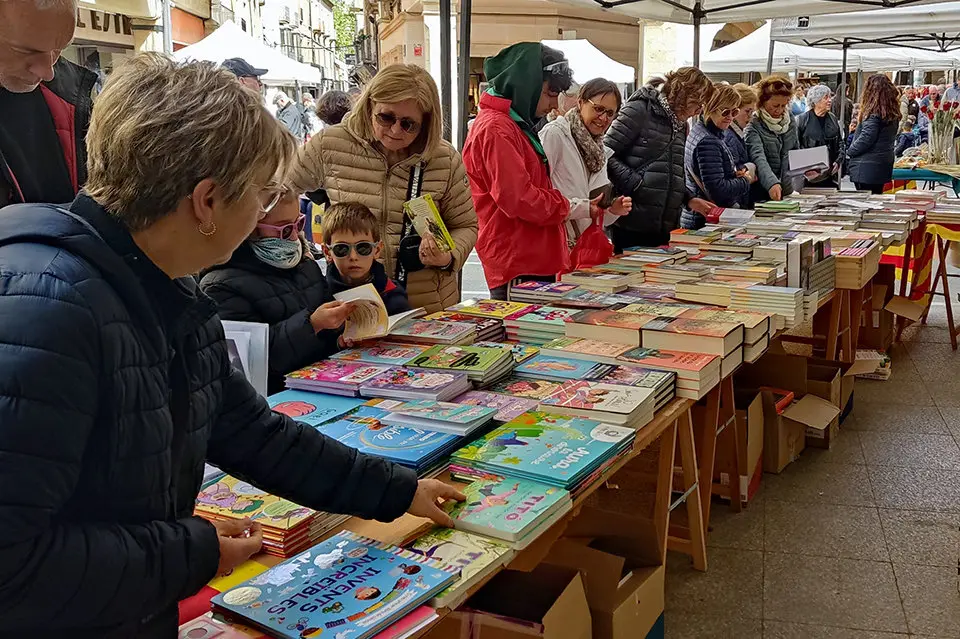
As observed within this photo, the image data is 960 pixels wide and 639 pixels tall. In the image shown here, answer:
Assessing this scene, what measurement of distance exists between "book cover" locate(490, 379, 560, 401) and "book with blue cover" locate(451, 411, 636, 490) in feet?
0.51

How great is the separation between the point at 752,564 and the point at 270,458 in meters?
2.15

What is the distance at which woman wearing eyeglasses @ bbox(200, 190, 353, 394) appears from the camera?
223 cm

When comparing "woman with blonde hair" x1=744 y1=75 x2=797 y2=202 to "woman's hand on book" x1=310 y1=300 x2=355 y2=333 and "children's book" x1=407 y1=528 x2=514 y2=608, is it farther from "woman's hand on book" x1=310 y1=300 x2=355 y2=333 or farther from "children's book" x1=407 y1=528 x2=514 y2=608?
"children's book" x1=407 y1=528 x2=514 y2=608

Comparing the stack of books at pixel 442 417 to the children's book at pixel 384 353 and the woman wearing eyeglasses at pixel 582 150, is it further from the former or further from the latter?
the woman wearing eyeglasses at pixel 582 150

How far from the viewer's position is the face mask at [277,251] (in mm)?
2266

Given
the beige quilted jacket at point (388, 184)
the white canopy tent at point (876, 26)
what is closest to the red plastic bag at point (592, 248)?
the beige quilted jacket at point (388, 184)

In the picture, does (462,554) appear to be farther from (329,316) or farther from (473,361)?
(329,316)

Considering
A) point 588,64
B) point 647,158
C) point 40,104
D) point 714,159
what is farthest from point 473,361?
point 588,64

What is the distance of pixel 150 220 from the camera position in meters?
0.95

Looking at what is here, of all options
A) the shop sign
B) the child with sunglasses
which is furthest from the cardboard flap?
the shop sign

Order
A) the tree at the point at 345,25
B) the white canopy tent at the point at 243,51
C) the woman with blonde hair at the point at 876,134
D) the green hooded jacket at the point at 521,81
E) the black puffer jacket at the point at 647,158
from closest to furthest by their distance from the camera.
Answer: the green hooded jacket at the point at 521,81
the black puffer jacket at the point at 647,158
the woman with blonde hair at the point at 876,134
the white canopy tent at the point at 243,51
the tree at the point at 345,25

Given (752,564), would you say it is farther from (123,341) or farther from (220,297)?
(123,341)

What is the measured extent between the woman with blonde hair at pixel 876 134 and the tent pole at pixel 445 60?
214 inches

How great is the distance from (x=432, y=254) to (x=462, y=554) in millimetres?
1538
